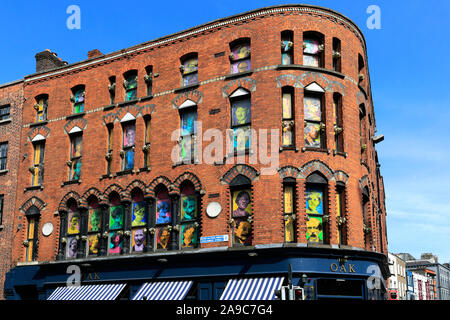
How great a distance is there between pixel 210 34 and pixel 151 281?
1191 cm

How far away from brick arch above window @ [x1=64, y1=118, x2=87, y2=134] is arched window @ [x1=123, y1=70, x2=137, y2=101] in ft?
9.13

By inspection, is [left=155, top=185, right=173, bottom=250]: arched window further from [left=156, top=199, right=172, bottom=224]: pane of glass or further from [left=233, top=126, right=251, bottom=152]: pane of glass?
[left=233, top=126, right=251, bottom=152]: pane of glass

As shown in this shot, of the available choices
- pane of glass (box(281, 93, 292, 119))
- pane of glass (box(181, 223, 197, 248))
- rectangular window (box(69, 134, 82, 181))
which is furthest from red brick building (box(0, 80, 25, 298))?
pane of glass (box(281, 93, 292, 119))

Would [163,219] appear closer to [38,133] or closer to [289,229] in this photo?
[289,229]

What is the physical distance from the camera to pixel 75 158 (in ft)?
91.4

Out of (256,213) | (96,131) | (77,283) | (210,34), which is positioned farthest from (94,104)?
(256,213)

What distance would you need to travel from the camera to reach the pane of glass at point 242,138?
74.6 ft

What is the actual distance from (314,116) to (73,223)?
13.6m

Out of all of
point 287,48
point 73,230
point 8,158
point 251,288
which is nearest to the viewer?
point 251,288

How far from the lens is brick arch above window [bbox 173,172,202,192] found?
23308 mm

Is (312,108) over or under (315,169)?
over

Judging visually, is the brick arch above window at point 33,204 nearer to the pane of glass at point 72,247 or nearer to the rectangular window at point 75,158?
the rectangular window at point 75,158

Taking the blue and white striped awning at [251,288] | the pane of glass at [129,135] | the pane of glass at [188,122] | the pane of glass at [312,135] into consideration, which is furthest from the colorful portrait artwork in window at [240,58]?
the blue and white striped awning at [251,288]

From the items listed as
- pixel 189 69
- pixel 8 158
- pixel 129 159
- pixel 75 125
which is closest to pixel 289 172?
pixel 189 69
